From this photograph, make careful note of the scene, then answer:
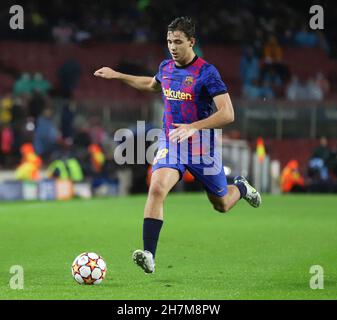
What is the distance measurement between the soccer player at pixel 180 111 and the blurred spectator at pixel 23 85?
1654 centimetres

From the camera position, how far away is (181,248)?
11.9m

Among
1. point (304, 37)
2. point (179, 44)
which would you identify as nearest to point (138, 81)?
point (179, 44)

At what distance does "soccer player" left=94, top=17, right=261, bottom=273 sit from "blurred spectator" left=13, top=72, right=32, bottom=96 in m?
16.5

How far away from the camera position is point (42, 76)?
26891 millimetres

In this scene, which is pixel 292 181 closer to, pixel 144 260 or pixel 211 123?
pixel 211 123

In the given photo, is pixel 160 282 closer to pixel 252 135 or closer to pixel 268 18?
pixel 252 135

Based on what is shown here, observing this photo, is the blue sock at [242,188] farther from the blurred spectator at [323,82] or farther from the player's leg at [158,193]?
the blurred spectator at [323,82]

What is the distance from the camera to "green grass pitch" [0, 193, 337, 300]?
8.29 meters

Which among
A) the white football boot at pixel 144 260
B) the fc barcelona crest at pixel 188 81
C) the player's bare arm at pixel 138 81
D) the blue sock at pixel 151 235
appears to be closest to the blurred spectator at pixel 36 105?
the player's bare arm at pixel 138 81

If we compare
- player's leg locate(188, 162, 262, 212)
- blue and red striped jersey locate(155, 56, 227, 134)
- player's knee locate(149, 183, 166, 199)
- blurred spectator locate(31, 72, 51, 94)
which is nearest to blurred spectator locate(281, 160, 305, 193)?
blurred spectator locate(31, 72, 51, 94)

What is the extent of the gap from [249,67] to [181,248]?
15960mm

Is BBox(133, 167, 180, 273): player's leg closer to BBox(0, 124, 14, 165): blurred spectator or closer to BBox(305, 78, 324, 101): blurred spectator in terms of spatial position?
BBox(0, 124, 14, 165): blurred spectator
